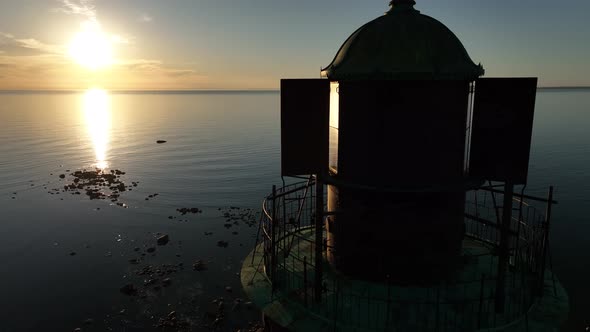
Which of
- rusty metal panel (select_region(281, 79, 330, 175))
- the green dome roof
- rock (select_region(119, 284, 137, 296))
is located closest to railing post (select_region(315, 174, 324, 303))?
rusty metal panel (select_region(281, 79, 330, 175))

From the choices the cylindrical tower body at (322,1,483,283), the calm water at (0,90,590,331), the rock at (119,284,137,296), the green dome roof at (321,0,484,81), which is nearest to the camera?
the green dome roof at (321,0,484,81)

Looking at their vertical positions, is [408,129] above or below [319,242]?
above

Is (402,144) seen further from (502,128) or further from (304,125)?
(304,125)

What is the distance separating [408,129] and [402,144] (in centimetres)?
55

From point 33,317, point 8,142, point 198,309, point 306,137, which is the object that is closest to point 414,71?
point 306,137

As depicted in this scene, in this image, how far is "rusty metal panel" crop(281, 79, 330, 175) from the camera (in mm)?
13312

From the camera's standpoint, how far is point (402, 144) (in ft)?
44.7

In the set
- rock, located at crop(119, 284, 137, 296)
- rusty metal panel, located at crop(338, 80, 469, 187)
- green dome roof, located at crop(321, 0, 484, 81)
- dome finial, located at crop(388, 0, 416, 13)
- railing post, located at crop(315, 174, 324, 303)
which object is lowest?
rock, located at crop(119, 284, 137, 296)

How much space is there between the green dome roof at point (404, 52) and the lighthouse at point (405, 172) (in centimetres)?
5

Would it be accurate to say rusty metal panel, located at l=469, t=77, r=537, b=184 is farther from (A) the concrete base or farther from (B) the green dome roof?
(A) the concrete base

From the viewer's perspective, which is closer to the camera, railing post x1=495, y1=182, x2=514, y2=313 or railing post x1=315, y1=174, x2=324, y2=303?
railing post x1=495, y1=182, x2=514, y2=313

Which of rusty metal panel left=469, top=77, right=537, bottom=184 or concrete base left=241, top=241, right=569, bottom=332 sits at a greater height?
rusty metal panel left=469, top=77, right=537, bottom=184

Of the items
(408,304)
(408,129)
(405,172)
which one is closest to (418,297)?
(408,304)

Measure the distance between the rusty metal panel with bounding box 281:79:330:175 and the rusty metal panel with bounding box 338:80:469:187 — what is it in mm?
1295
